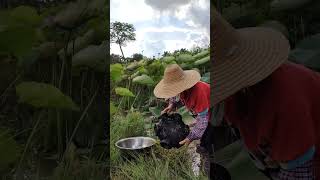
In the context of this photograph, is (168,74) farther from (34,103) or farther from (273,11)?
(34,103)

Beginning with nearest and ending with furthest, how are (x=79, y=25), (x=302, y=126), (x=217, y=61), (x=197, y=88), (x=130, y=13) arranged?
1. (x=302, y=126)
2. (x=217, y=61)
3. (x=79, y=25)
4. (x=130, y=13)
5. (x=197, y=88)

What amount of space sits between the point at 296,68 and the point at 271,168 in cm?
32

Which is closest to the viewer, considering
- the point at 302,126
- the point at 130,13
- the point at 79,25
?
the point at 302,126

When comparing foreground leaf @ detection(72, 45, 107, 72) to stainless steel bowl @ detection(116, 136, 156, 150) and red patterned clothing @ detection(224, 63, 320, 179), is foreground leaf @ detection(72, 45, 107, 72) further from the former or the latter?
stainless steel bowl @ detection(116, 136, 156, 150)

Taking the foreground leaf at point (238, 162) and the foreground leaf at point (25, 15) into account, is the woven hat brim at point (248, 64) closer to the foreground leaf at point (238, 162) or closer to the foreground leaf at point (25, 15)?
the foreground leaf at point (238, 162)

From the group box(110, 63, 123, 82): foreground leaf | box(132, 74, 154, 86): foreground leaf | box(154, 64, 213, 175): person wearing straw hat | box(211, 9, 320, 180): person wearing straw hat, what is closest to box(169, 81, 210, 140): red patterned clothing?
box(154, 64, 213, 175): person wearing straw hat

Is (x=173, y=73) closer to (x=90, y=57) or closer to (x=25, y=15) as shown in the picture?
(x=90, y=57)

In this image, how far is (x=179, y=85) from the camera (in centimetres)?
170

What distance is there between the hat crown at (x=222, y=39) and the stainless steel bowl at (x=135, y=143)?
0.73 meters

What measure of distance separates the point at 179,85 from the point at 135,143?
314mm

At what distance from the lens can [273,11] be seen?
1377 millimetres

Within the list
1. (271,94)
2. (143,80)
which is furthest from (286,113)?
(143,80)

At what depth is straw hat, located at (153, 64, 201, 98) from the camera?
5.47 feet

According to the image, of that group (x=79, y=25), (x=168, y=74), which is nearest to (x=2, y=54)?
(x=79, y=25)
